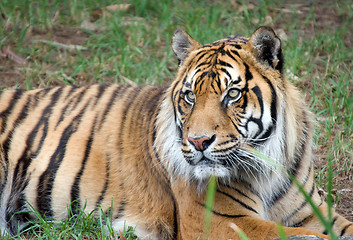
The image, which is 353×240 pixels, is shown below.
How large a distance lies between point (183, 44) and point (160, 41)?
317 cm

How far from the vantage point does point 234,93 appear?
323 cm

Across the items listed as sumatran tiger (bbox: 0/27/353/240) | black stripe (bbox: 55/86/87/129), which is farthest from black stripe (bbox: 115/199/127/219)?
black stripe (bbox: 55/86/87/129)

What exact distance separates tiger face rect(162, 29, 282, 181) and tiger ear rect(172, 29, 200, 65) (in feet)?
0.77

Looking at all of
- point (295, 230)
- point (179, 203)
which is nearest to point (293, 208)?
point (295, 230)

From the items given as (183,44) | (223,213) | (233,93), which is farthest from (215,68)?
(223,213)

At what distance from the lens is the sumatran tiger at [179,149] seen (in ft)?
10.5

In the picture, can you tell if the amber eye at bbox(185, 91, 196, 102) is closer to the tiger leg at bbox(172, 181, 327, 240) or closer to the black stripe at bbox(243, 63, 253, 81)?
the black stripe at bbox(243, 63, 253, 81)

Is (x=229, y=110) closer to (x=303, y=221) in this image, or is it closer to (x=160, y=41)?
(x=303, y=221)

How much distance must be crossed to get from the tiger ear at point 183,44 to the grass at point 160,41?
6.05 ft

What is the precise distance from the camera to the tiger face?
3.09 metres

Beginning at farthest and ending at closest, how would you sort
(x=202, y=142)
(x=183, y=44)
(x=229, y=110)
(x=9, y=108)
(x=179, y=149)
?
(x=9, y=108), (x=183, y=44), (x=179, y=149), (x=229, y=110), (x=202, y=142)

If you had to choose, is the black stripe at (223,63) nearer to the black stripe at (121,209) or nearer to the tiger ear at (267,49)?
the tiger ear at (267,49)

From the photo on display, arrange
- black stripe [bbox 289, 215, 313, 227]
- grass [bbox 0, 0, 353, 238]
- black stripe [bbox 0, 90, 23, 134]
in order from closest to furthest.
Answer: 1. black stripe [bbox 289, 215, 313, 227]
2. black stripe [bbox 0, 90, 23, 134]
3. grass [bbox 0, 0, 353, 238]

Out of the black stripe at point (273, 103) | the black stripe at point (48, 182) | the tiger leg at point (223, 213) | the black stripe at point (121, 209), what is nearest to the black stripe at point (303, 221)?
the tiger leg at point (223, 213)
